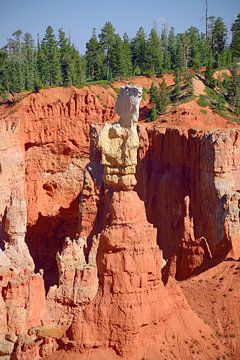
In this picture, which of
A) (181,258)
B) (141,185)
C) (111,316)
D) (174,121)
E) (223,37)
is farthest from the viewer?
(223,37)

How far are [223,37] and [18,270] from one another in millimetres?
57951

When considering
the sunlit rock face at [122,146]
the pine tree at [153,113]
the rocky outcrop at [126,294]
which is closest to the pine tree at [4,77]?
the pine tree at [153,113]

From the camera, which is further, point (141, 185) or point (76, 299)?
point (141, 185)

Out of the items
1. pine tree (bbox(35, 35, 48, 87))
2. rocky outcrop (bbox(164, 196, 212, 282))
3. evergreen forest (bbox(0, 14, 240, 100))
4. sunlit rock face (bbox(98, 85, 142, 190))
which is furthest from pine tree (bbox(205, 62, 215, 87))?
sunlit rock face (bbox(98, 85, 142, 190))

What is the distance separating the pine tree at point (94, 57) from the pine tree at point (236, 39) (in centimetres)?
1462

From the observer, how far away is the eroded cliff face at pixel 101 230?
2389 cm

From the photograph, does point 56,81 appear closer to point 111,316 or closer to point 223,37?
point 223,37

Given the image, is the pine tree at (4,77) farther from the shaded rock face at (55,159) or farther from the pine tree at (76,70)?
the shaded rock face at (55,159)

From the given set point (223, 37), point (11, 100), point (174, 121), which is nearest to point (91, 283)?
point (174, 121)

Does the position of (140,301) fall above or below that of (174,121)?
below

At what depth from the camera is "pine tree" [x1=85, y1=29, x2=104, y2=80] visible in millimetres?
80694

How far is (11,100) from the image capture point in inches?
2589

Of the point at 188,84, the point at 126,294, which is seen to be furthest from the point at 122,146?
the point at 188,84

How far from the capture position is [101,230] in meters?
44.7
